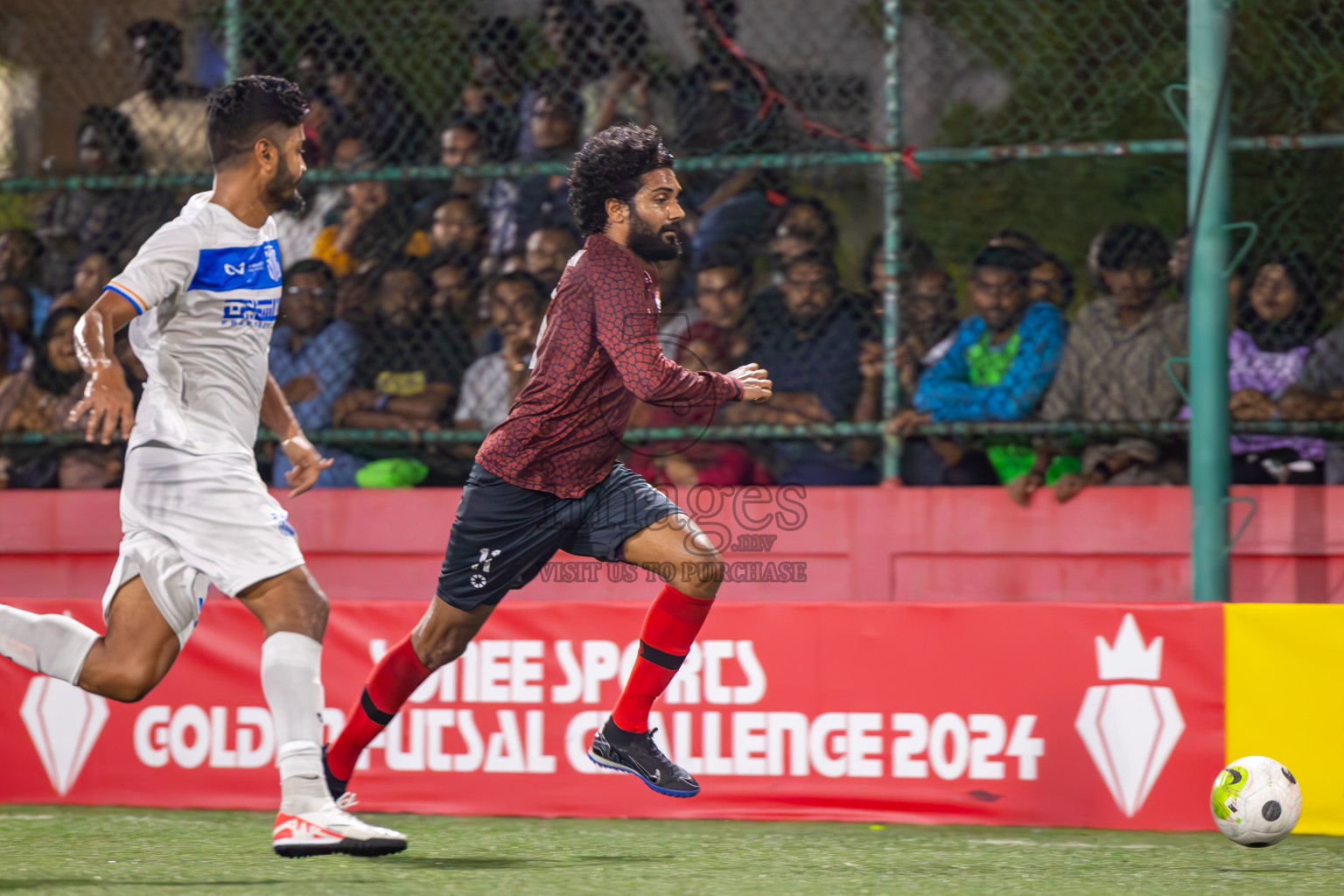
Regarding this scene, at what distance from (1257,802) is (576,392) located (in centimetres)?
215

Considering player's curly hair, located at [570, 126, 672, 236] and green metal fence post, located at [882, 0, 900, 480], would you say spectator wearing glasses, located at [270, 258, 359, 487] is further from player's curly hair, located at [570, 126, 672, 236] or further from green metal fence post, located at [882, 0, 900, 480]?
player's curly hair, located at [570, 126, 672, 236]

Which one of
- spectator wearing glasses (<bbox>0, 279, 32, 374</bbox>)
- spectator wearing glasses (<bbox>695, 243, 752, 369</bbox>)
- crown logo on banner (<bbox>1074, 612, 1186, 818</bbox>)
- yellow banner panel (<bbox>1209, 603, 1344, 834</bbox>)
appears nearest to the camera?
yellow banner panel (<bbox>1209, 603, 1344, 834</bbox>)

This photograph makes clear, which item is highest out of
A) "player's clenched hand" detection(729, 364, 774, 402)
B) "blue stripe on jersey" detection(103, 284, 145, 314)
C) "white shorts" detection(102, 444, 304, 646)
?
"blue stripe on jersey" detection(103, 284, 145, 314)

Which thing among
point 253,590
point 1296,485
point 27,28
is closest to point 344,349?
point 27,28

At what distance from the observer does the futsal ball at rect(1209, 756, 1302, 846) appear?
455 centimetres

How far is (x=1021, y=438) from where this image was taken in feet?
21.5

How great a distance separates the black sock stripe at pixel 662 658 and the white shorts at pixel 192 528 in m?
1.08

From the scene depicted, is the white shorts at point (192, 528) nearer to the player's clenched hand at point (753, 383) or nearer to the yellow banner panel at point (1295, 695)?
the player's clenched hand at point (753, 383)

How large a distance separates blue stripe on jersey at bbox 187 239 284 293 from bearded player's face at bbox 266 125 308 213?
0.13m

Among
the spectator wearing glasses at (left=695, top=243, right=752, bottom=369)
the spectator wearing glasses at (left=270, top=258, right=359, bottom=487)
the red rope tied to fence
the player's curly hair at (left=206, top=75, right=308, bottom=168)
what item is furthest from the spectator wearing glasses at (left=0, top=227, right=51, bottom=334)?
the player's curly hair at (left=206, top=75, right=308, bottom=168)

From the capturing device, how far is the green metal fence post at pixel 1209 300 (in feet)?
18.9

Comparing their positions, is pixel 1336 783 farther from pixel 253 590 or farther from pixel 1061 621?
pixel 253 590

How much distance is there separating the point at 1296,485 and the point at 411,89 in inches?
167

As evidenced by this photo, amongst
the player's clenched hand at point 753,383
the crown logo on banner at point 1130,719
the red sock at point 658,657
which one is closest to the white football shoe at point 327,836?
the red sock at point 658,657
